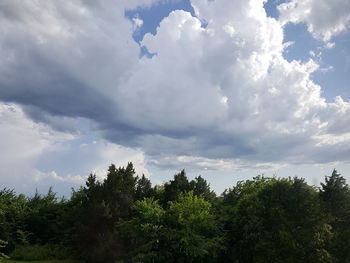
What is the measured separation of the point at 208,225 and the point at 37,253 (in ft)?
91.2

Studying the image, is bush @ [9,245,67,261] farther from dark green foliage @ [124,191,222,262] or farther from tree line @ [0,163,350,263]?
dark green foliage @ [124,191,222,262]

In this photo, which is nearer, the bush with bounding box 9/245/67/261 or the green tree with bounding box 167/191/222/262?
the green tree with bounding box 167/191/222/262

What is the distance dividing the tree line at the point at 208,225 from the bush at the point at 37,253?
0.48 feet

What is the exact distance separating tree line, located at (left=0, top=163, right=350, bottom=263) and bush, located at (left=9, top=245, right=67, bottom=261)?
0.15 m

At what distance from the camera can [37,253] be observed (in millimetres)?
53406

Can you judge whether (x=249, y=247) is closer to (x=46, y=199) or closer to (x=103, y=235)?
(x=103, y=235)

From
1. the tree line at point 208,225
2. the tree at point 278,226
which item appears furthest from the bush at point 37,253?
the tree at point 278,226

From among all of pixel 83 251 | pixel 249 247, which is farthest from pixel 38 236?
pixel 249 247

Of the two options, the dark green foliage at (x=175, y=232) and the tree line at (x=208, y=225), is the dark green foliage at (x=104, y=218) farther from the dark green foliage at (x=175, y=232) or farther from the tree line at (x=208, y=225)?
the dark green foliage at (x=175, y=232)

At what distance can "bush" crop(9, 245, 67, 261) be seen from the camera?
53.0 metres

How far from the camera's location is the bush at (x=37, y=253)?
52969mm

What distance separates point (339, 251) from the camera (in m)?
39.5

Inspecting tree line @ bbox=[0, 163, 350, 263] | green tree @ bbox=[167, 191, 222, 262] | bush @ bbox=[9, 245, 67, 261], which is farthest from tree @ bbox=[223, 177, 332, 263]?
bush @ bbox=[9, 245, 67, 261]

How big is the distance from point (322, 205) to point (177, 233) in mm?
18270
